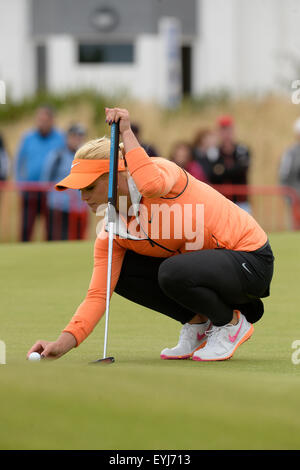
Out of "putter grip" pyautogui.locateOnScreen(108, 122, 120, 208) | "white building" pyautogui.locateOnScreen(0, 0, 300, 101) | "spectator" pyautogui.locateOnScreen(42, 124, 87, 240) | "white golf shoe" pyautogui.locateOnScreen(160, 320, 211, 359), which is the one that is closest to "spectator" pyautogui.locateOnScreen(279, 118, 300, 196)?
"spectator" pyautogui.locateOnScreen(42, 124, 87, 240)

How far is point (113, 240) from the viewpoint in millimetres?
5457

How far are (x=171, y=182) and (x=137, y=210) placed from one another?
1.02 ft

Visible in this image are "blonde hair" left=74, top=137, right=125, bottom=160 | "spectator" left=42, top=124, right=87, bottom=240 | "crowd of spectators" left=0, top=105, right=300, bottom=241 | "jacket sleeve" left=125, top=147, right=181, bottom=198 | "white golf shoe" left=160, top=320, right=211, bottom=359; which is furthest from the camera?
"crowd of spectators" left=0, top=105, right=300, bottom=241

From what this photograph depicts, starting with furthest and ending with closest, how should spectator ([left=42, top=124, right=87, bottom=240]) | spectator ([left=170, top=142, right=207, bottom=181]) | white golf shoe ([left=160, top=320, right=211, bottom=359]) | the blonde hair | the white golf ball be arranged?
spectator ([left=170, top=142, right=207, bottom=181]) → spectator ([left=42, top=124, right=87, bottom=240]) → white golf shoe ([left=160, top=320, right=211, bottom=359]) → the blonde hair → the white golf ball

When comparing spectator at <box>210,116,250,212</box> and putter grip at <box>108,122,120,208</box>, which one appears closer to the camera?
putter grip at <box>108,122,120,208</box>

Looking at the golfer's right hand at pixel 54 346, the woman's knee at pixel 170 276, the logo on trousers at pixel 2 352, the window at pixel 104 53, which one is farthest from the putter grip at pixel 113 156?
the window at pixel 104 53

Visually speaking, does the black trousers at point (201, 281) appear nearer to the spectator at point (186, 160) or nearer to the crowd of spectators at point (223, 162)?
the spectator at point (186, 160)

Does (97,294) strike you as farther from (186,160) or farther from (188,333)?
(186,160)

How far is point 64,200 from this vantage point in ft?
41.2

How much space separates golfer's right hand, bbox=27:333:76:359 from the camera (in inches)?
200

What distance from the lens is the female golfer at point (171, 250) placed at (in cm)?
507

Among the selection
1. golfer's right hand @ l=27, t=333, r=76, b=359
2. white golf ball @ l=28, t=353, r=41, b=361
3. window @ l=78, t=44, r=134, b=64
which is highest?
window @ l=78, t=44, r=134, b=64

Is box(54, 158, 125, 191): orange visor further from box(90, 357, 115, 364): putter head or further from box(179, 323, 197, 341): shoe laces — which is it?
box(179, 323, 197, 341): shoe laces

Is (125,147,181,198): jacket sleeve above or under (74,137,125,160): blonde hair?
under
